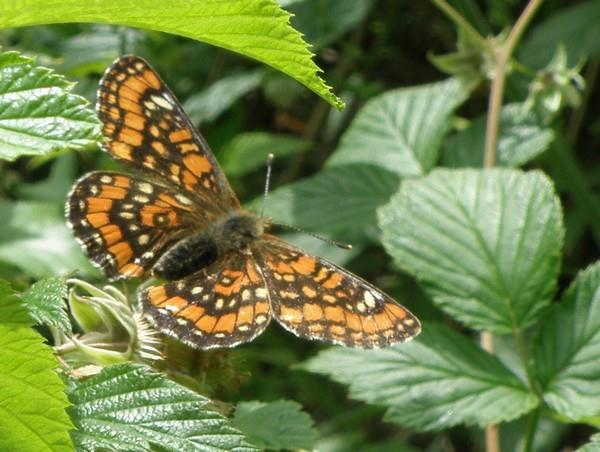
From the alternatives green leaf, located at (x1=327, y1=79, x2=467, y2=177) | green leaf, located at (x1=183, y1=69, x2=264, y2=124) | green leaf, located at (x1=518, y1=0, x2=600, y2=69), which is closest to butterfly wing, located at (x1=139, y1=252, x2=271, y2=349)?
green leaf, located at (x1=327, y1=79, x2=467, y2=177)

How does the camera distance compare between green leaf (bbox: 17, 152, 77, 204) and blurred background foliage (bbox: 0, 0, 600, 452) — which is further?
green leaf (bbox: 17, 152, 77, 204)

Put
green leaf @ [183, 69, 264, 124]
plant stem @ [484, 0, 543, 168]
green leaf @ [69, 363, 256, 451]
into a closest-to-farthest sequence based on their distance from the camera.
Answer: green leaf @ [69, 363, 256, 451] → plant stem @ [484, 0, 543, 168] → green leaf @ [183, 69, 264, 124]

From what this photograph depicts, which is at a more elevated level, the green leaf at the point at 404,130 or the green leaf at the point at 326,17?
the green leaf at the point at 326,17

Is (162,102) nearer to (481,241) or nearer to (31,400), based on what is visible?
(481,241)

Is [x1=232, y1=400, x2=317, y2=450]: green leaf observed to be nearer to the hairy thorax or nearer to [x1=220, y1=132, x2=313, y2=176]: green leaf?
the hairy thorax

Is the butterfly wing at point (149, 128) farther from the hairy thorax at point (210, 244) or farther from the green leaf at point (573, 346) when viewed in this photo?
the green leaf at point (573, 346)

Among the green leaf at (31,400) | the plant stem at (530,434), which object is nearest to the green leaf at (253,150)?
the plant stem at (530,434)

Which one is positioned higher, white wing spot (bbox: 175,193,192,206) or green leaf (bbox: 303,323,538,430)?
white wing spot (bbox: 175,193,192,206)
